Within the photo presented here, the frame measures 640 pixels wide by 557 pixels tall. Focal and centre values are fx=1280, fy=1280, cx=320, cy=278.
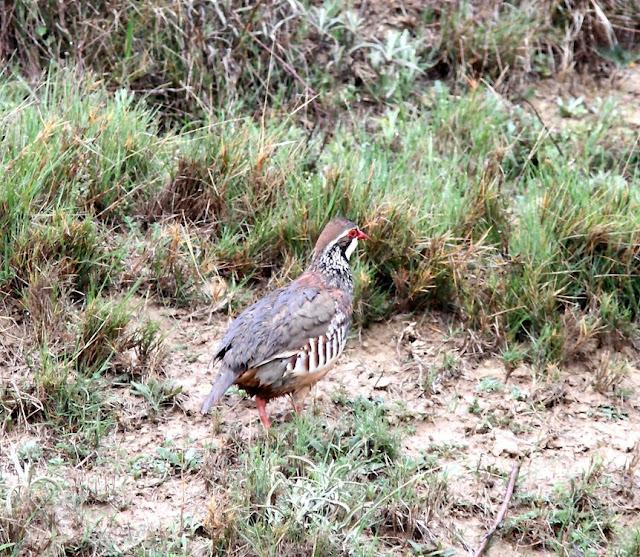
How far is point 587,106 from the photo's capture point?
28.0 ft

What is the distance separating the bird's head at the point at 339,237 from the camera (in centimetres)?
625

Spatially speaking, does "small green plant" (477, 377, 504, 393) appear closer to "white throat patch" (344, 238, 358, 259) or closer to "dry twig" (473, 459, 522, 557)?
"dry twig" (473, 459, 522, 557)

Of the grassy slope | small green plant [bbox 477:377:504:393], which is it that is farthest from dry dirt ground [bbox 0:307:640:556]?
the grassy slope

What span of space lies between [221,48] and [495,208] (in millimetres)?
2083

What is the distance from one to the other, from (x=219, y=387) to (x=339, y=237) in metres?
1.10

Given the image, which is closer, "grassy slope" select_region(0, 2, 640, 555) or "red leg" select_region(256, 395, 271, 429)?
"red leg" select_region(256, 395, 271, 429)

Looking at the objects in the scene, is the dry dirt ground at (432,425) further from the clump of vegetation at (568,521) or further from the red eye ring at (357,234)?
the red eye ring at (357,234)

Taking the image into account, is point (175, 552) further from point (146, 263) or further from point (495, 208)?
point (495, 208)

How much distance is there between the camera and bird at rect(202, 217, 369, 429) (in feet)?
18.5

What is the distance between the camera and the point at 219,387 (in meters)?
5.57

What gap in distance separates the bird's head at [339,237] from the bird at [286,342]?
14 cm

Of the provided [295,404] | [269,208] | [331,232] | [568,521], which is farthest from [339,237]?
[568,521]

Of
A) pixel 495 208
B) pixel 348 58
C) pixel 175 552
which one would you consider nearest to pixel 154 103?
pixel 348 58

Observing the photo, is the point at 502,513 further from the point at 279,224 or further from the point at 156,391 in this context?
the point at 279,224
